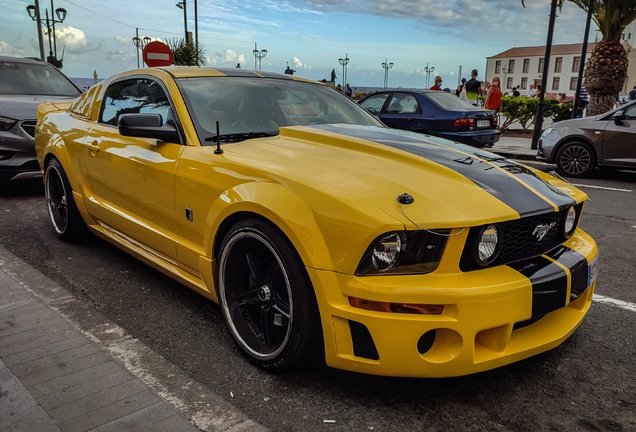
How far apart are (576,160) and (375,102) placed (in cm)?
399

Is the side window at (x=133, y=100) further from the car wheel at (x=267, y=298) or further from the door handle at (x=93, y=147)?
the car wheel at (x=267, y=298)

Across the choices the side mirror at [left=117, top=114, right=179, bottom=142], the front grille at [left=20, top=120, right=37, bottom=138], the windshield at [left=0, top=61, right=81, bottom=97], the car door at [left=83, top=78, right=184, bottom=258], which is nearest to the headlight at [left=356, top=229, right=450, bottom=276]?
the car door at [left=83, top=78, right=184, bottom=258]

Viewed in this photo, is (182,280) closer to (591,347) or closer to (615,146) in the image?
(591,347)

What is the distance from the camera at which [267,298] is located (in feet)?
8.70

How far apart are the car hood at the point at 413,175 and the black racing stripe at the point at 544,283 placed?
0.73 feet

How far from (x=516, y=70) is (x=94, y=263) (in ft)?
369

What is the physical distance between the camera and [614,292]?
3756 millimetres

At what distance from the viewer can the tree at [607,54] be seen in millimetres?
13828

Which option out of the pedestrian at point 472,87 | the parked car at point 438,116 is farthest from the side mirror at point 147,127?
the pedestrian at point 472,87

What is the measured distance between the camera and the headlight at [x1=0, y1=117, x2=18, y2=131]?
22.2ft

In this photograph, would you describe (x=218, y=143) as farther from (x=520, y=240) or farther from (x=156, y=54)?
(x=156, y=54)

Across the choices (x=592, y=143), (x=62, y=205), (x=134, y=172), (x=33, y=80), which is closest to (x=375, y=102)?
(x=592, y=143)

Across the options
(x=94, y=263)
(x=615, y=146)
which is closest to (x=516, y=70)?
(x=615, y=146)

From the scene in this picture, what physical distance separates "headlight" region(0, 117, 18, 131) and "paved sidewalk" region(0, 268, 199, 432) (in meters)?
4.53
